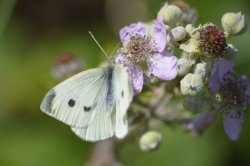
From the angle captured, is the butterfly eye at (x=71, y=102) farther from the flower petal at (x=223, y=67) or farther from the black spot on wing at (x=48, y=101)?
the flower petal at (x=223, y=67)

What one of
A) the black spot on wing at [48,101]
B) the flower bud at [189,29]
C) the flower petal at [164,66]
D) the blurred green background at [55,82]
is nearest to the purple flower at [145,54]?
the flower petal at [164,66]

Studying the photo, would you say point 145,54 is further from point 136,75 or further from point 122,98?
point 122,98

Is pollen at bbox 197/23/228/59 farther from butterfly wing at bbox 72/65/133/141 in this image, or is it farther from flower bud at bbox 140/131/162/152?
flower bud at bbox 140/131/162/152

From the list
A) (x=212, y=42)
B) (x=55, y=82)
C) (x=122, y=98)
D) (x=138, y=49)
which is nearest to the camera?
(x=122, y=98)

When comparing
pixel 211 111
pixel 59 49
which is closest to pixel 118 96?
pixel 211 111

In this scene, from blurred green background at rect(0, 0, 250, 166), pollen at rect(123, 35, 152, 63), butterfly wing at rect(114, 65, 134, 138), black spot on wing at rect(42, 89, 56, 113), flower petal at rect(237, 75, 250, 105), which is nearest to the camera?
butterfly wing at rect(114, 65, 134, 138)

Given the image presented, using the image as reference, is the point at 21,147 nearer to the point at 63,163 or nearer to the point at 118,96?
the point at 63,163

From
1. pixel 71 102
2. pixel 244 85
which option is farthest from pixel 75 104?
pixel 244 85

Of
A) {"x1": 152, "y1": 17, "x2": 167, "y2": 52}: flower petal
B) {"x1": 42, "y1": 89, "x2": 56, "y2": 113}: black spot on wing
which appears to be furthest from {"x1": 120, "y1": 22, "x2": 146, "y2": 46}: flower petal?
{"x1": 42, "y1": 89, "x2": 56, "y2": 113}: black spot on wing
